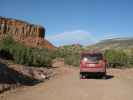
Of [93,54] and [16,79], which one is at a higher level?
[93,54]

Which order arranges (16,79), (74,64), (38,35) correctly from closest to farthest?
(16,79), (74,64), (38,35)

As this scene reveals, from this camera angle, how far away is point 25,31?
130 metres

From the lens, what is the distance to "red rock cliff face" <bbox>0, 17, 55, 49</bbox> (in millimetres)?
123375

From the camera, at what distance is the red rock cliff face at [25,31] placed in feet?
405

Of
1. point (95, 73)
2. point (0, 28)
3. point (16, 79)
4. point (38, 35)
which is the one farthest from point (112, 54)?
point (38, 35)

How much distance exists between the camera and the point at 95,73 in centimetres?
2427

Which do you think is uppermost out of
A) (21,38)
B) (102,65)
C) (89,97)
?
(21,38)

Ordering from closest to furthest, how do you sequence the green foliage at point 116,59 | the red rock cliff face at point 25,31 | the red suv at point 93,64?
the red suv at point 93,64 → the green foliage at point 116,59 → the red rock cliff face at point 25,31

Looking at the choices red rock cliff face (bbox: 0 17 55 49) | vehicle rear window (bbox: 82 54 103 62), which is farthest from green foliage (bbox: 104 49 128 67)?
red rock cliff face (bbox: 0 17 55 49)

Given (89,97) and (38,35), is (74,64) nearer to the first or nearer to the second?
(89,97)

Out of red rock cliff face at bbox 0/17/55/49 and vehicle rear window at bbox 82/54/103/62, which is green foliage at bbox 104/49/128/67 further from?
red rock cliff face at bbox 0/17/55/49

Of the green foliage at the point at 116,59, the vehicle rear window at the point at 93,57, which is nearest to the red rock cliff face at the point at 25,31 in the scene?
the green foliage at the point at 116,59

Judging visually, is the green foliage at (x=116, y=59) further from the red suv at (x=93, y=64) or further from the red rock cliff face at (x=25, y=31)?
the red rock cliff face at (x=25, y=31)

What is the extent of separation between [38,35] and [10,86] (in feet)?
387
